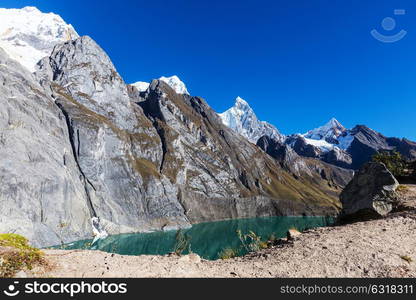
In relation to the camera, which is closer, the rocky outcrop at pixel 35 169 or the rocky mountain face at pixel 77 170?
the rocky outcrop at pixel 35 169

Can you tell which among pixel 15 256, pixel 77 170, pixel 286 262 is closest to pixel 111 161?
pixel 77 170

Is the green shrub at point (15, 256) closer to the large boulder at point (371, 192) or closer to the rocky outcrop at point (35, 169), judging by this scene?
the large boulder at point (371, 192)

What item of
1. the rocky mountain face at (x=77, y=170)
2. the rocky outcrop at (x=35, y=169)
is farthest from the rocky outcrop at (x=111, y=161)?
the rocky outcrop at (x=35, y=169)

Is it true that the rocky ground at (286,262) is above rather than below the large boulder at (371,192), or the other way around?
below

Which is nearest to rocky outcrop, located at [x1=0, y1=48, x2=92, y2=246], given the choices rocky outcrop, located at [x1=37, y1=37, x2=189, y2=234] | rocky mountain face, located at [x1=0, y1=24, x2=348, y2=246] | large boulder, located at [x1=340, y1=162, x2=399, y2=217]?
rocky mountain face, located at [x1=0, y1=24, x2=348, y2=246]

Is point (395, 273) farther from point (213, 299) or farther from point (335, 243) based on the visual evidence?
point (213, 299)

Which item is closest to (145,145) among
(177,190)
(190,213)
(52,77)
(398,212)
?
(177,190)
